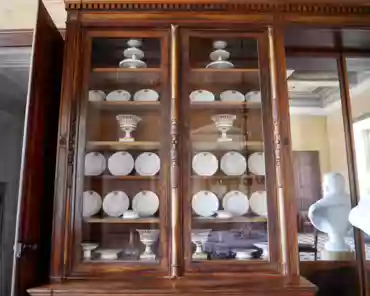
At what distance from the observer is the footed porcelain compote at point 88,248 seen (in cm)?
164

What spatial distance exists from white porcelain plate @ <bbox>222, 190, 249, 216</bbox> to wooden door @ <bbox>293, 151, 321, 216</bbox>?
0.35m

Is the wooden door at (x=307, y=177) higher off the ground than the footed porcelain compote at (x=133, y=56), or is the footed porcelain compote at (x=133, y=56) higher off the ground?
the footed porcelain compote at (x=133, y=56)

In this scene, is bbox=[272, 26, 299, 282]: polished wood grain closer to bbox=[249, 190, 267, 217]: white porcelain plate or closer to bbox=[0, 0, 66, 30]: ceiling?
bbox=[249, 190, 267, 217]: white porcelain plate

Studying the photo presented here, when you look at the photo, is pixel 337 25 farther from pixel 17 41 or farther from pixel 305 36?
pixel 17 41

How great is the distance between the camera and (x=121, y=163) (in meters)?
1.86

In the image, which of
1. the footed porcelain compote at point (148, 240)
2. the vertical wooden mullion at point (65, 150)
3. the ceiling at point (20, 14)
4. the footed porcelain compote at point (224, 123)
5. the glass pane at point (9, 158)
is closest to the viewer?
the vertical wooden mullion at point (65, 150)

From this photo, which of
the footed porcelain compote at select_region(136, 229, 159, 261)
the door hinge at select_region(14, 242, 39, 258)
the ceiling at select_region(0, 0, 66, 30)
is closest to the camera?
the door hinge at select_region(14, 242, 39, 258)

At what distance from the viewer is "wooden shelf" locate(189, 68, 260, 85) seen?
182 centimetres

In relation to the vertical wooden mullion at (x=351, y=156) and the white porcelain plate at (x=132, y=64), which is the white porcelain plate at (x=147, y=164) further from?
the vertical wooden mullion at (x=351, y=156)

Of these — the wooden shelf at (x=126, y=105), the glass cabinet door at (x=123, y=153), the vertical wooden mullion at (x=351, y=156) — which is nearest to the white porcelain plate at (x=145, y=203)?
the glass cabinet door at (x=123, y=153)

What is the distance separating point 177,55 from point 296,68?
2.60ft

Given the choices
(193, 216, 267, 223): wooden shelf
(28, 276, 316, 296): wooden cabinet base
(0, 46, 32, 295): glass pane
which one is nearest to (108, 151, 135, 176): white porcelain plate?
(193, 216, 267, 223): wooden shelf

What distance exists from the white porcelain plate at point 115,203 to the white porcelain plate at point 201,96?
62cm

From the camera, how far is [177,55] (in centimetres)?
177
